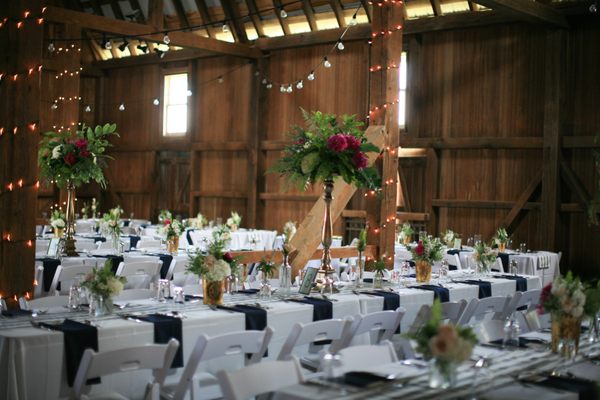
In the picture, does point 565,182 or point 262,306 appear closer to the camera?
point 262,306

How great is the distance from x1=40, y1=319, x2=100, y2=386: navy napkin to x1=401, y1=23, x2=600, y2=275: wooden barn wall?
10763 mm

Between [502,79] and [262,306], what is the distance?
1014 centimetres

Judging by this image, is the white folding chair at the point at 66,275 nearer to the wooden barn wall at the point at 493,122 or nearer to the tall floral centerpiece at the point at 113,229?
the tall floral centerpiece at the point at 113,229

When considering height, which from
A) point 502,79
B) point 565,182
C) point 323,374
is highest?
point 502,79

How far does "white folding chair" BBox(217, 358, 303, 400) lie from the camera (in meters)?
3.82

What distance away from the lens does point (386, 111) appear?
378 inches

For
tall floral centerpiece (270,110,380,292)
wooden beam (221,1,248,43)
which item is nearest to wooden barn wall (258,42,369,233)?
wooden beam (221,1,248,43)

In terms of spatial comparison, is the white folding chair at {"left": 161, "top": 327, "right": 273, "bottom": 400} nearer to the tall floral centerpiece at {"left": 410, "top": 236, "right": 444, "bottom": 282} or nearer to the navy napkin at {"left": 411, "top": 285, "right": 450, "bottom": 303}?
the navy napkin at {"left": 411, "top": 285, "right": 450, "bottom": 303}

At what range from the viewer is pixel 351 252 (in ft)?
34.1

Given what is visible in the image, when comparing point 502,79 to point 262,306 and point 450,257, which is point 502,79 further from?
point 262,306

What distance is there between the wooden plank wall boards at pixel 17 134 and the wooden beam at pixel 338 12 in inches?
421

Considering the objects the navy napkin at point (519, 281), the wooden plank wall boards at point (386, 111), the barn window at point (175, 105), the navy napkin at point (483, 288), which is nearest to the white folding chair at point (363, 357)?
the navy napkin at point (483, 288)

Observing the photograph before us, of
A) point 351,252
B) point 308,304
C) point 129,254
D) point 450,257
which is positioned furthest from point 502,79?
point 308,304

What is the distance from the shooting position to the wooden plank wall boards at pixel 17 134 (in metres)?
6.79
